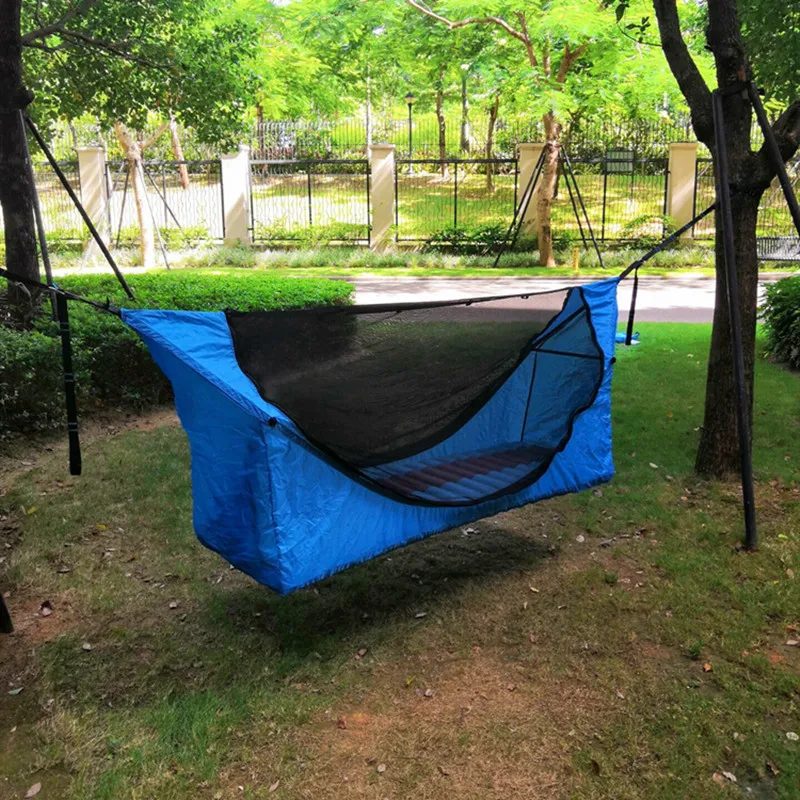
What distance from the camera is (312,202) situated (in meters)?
23.2

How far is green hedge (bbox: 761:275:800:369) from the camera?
7.95 metres

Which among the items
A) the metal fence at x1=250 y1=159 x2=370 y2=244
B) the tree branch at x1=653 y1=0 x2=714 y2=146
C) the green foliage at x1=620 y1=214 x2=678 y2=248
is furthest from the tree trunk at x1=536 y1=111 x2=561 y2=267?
the tree branch at x1=653 y1=0 x2=714 y2=146

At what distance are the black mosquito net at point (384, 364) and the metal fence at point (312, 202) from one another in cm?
1723

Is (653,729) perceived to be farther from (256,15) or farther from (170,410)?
(256,15)

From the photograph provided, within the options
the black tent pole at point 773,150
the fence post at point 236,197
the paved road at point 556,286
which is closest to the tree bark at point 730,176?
the black tent pole at point 773,150

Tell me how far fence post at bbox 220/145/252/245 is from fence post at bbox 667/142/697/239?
10.8 metres

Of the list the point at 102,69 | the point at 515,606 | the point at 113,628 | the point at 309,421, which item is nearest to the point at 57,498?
the point at 113,628

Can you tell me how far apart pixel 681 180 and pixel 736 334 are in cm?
1771

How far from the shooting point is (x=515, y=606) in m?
3.89

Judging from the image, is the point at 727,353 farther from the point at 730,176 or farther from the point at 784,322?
the point at 784,322

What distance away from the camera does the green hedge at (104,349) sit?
588 cm

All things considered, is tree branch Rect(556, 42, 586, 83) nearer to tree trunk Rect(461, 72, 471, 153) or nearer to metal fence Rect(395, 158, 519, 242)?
metal fence Rect(395, 158, 519, 242)

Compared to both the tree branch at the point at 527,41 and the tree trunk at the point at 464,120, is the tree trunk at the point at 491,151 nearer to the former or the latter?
the tree trunk at the point at 464,120

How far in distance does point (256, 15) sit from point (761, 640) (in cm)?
2105
